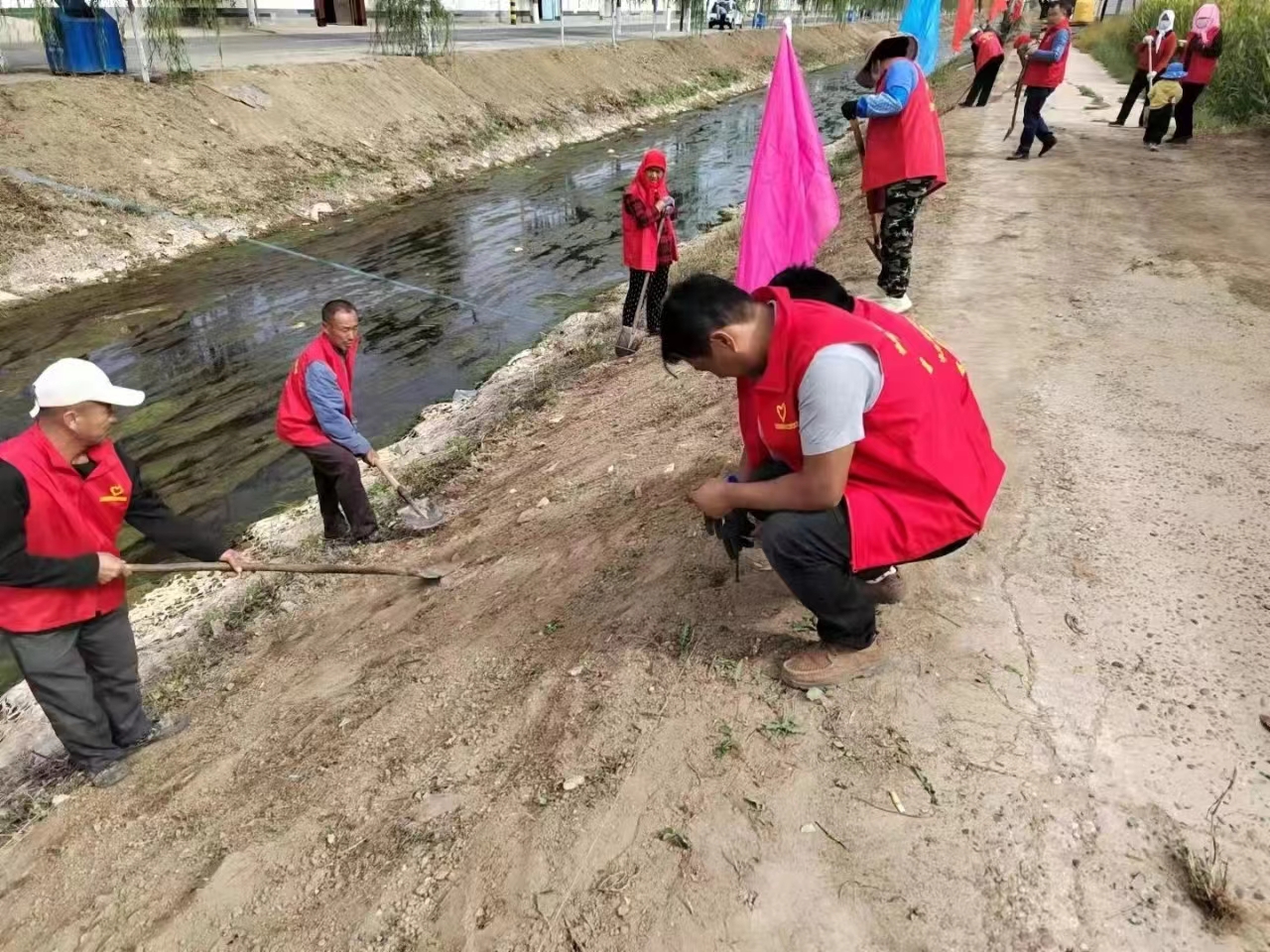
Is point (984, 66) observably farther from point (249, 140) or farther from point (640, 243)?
point (249, 140)

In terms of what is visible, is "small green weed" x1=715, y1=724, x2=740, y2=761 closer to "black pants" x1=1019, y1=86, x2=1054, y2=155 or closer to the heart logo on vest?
the heart logo on vest

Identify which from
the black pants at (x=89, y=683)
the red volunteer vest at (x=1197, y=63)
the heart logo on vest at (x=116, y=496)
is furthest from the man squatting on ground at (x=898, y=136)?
the red volunteer vest at (x=1197, y=63)

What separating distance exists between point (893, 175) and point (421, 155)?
11697 millimetres

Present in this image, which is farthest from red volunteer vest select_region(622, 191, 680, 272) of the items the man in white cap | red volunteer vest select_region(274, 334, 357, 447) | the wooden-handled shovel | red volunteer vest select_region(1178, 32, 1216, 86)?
red volunteer vest select_region(1178, 32, 1216, 86)

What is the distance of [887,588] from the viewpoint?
2861mm

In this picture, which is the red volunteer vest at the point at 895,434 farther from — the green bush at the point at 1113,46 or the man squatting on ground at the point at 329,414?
the green bush at the point at 1113,46

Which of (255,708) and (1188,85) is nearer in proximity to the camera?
(255,708)

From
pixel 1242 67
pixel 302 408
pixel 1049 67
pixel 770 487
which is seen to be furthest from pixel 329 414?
pixel 1242 67

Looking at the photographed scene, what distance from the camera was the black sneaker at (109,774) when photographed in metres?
3.20

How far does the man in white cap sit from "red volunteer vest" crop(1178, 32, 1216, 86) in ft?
40.6

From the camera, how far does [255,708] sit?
11.4 feet

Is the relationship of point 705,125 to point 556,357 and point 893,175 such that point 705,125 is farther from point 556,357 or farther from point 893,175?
point 893,175

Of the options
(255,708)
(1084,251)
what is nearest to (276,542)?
(255,708)

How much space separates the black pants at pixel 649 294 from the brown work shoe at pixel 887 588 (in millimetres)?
4716
